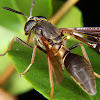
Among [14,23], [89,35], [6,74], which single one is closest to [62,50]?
[89,35]

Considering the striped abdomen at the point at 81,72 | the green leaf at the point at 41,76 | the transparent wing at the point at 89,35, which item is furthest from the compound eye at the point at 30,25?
the striped abdomen at the point at 81,72

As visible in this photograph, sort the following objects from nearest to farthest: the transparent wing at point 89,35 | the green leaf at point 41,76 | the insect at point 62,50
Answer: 1. the green leaf at point 41,76
2. the insect at point 62,50
3. the transparent wing at point 89,35

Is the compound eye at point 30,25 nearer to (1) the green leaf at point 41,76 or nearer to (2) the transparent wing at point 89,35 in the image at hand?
(1) the green leaf at point 41,76

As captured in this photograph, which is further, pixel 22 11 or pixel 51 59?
pixel 22 11

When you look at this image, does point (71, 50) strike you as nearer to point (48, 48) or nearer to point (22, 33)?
point (48, 48)

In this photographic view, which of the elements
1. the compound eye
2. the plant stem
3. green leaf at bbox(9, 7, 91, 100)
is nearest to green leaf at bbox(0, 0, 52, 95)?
the plant stem

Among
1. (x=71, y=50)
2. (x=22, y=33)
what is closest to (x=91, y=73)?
(x=71, y=50)

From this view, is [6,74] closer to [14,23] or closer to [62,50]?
[14,23]

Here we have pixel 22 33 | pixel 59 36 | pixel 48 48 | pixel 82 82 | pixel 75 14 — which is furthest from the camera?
pixel 75 14
